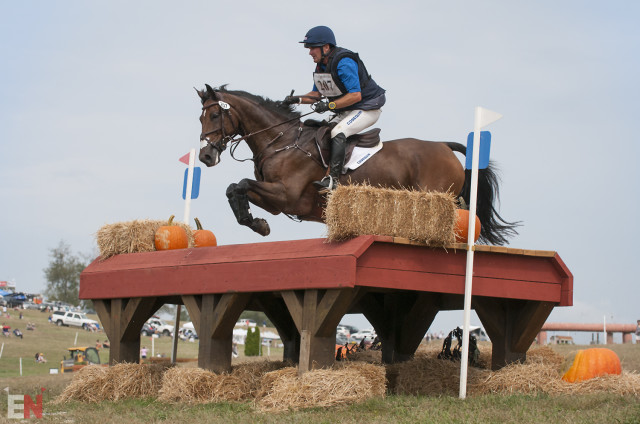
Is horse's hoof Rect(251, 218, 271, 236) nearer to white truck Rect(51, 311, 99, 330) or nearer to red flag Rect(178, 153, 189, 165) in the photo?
red flag Rect(178, 153, 189, 165)

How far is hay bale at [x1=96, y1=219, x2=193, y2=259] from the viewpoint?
10094mm

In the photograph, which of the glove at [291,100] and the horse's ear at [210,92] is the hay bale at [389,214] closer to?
the glove at [291,100]

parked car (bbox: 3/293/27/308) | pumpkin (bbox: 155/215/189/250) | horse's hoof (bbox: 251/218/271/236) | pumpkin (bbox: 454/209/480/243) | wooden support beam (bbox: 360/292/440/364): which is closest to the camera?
pumpkin (bbox: 454/209/480/243)

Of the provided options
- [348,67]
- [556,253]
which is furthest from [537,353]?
[348,67]

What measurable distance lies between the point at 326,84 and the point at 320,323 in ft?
9.34

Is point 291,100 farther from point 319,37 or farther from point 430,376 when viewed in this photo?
point 430,376

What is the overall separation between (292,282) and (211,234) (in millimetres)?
3305

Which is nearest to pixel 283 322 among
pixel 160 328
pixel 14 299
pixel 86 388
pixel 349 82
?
pixel 86 388

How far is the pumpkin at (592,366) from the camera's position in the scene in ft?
25.5

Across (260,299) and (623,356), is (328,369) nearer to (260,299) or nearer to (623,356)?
(260,299)

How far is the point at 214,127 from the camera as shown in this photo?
29.7 ft

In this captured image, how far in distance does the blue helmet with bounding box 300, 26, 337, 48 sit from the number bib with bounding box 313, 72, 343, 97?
1.07ft

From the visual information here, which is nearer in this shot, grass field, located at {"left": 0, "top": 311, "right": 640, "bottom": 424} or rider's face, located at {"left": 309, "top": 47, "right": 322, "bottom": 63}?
grass field, located at {"left": 0, "top": 311, "right": 640, "bottom": 424}

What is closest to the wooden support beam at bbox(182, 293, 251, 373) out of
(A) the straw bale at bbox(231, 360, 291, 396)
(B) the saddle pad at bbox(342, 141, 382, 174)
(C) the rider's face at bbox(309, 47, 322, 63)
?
(A) the straw bale at bbox(231, 360, 291, 396)
